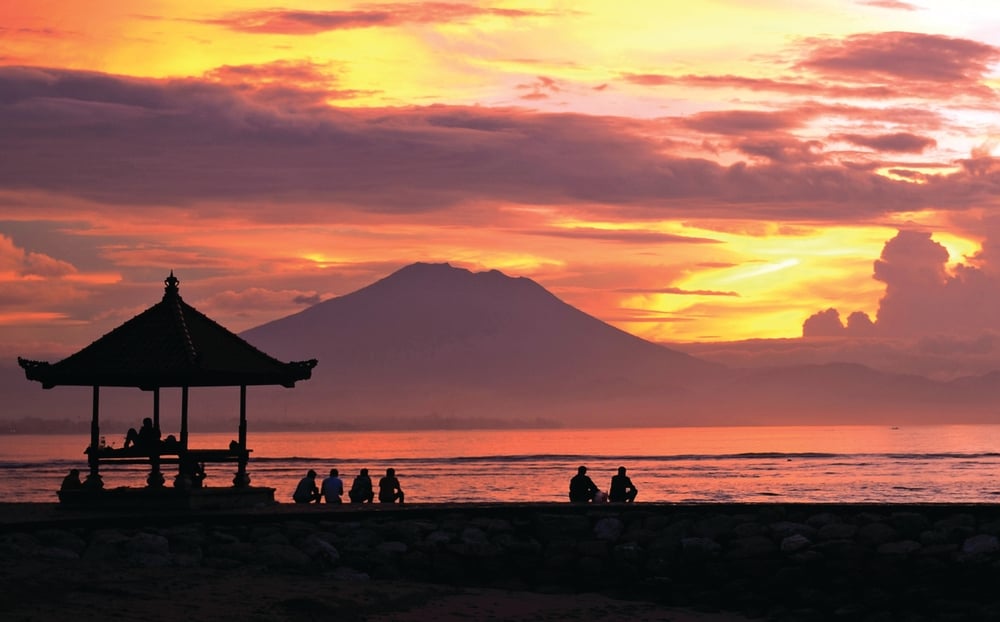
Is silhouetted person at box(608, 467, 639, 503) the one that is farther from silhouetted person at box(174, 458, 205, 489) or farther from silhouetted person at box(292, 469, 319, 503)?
silhouetted person at box(174, 458, 205, 489)

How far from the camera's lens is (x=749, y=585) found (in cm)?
2538

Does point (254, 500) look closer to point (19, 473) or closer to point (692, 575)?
point (692, 575)

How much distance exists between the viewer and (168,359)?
97.0 feet

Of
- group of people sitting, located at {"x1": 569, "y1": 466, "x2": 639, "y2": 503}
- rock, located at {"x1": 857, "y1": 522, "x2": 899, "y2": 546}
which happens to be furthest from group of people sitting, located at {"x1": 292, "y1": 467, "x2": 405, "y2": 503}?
rock, located at {"x1": 857, "y1": 522, "x2": 899, "y2": 546}

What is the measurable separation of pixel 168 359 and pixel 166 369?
1.12 feet

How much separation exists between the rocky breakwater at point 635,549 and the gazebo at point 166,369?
283cm

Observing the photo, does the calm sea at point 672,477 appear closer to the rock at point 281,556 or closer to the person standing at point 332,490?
the person standing at point 332,490

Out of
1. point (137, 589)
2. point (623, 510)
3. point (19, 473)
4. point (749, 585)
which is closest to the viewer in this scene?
point (137, 589)

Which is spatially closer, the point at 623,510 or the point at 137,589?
the point at 137,589

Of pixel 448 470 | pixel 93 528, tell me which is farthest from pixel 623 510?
pixel 448 470

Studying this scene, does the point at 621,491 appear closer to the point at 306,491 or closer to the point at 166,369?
the point at 306,491

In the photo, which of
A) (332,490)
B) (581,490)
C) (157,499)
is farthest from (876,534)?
(157,499)

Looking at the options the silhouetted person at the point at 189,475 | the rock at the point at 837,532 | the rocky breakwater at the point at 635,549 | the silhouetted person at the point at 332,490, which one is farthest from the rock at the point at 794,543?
the silhouetted person at the point at 189,475

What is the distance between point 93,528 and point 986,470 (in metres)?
82.8
